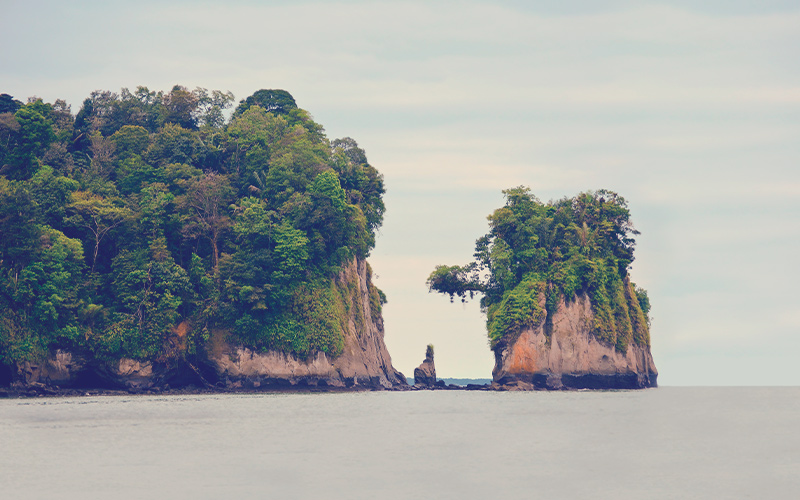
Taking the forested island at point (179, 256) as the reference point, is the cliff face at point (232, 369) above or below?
below

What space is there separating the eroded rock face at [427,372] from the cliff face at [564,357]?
9.43 metres

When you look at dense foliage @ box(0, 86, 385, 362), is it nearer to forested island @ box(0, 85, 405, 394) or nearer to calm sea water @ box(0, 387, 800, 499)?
forested island @ box(0, 85, 405, 394)

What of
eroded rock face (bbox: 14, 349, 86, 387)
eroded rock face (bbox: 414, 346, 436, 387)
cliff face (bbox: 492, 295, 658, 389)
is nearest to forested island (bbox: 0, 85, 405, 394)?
eroded rock face (bbox: 14, 349, 86, 387)

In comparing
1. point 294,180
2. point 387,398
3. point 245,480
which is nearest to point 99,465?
point 245,480

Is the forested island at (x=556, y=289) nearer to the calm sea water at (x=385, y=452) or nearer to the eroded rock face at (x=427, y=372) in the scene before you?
the eroded rock face at (x=427, y=372)

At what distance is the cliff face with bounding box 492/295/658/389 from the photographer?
80.5 m

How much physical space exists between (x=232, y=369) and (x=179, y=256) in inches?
401

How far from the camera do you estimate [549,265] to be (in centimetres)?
8288

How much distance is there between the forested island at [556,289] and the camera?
265ft

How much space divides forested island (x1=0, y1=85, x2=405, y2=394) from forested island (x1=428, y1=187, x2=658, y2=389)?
434 inches

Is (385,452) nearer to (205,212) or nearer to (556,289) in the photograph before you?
(205,212)

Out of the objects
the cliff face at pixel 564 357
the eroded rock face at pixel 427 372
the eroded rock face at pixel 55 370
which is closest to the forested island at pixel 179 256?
the eroded rock face at pixel 55 370

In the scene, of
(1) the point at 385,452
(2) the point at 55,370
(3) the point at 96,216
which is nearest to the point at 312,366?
(2) the point at 55,370

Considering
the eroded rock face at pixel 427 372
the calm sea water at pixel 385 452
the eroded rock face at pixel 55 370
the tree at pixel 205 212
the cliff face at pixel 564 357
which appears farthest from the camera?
the eroded rock face at pixel 427 372
